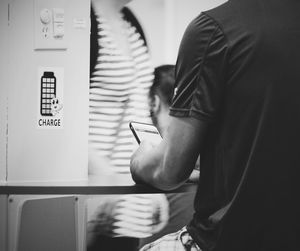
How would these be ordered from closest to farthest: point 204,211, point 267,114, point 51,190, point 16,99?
point 267,114 → point 204,211 → point 51,190 → point 16,99

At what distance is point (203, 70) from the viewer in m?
0.80

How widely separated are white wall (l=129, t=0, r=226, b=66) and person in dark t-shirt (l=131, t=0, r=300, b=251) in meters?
1.40

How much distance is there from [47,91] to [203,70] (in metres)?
0.98

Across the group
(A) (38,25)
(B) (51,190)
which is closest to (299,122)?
(B) (51,190)

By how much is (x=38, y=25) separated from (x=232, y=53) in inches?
43.5

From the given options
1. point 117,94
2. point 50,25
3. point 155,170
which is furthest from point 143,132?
point 117,94

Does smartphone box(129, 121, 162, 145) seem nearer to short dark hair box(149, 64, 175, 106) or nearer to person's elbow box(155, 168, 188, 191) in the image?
person's elbow box(155, 168, 188, 191)

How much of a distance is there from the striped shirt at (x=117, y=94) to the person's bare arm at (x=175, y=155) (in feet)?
3.96

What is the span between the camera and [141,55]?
86.8 inches

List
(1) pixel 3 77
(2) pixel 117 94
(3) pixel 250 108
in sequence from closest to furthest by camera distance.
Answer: (3) pixel 250 108 < (1) pixel 3 77 < (2) pixel 117 94

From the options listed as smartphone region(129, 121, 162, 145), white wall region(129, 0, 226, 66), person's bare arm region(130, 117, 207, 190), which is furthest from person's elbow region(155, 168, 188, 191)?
white wall region(129, 0, 226, 66)

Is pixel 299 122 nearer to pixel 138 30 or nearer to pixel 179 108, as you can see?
pixel 179 108

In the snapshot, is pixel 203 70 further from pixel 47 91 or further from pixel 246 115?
pixel 47 91

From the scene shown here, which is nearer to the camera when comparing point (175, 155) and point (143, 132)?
point (175, 155)
